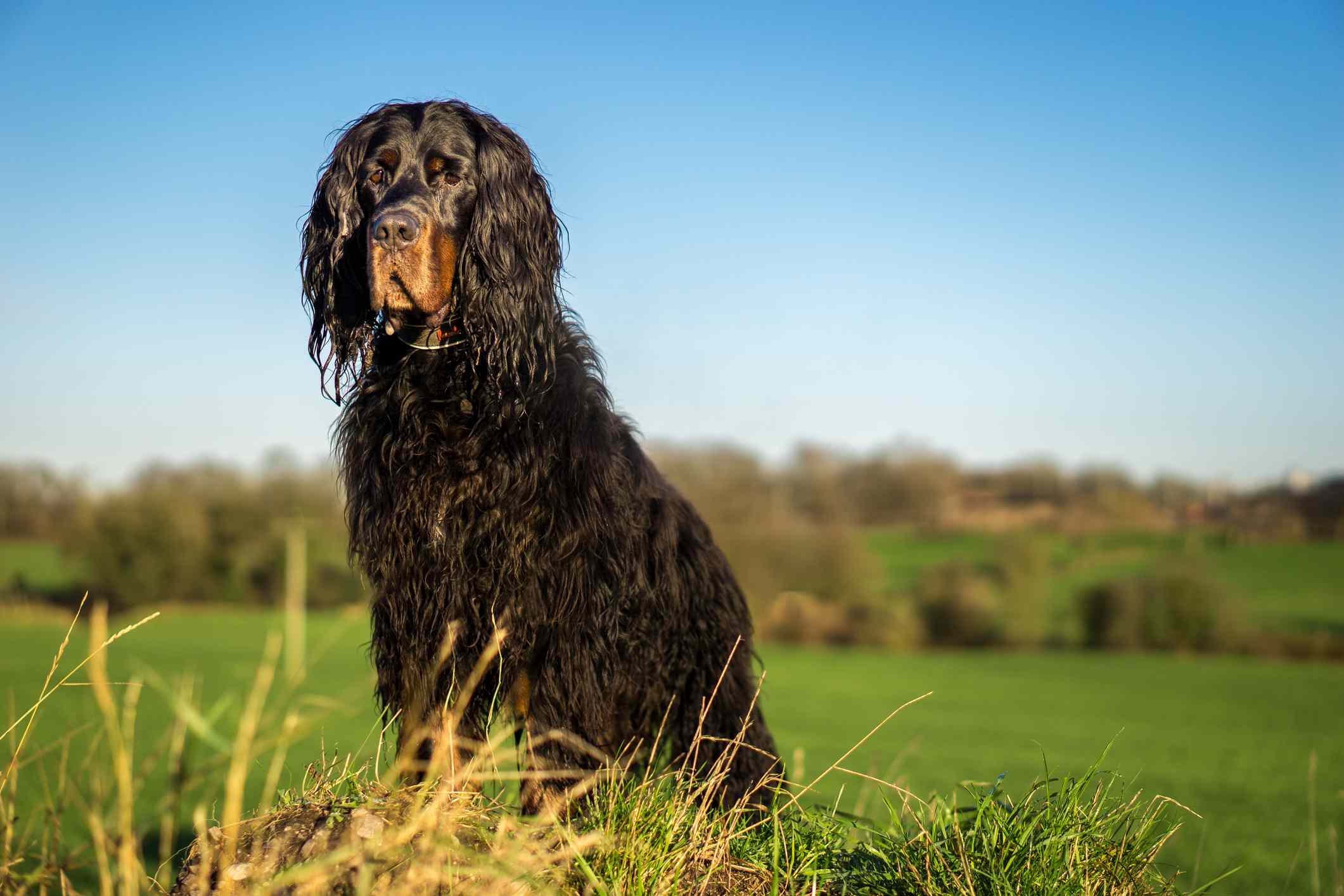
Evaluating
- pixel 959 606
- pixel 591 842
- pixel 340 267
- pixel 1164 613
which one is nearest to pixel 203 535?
pixel 959 606

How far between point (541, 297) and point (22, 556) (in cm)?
5316

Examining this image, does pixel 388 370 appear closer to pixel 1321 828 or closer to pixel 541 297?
pixel 541 297

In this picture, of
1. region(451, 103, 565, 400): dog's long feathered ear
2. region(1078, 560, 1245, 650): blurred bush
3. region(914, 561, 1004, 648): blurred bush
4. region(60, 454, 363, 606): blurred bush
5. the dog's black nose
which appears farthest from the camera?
region(914, 561, 1004, 648): blurred bush

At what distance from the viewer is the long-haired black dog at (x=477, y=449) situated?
3340 millimetres

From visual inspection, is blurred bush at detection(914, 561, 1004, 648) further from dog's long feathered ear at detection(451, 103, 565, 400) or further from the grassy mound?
the grassy mound

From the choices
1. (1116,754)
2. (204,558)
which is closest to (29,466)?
(204,558)

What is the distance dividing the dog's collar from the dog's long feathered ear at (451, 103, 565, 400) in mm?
81

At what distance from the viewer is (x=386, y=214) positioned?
10.7 ft

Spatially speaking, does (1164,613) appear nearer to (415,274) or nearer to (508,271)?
(508,271)

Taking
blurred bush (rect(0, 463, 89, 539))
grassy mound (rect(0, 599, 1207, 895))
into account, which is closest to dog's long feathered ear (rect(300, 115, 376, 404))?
grassy mound (rect(0, 599, 1207, 895))

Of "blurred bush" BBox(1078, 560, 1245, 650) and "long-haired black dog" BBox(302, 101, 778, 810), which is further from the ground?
"long-haired black dog" BBox(302, 101, 778, 810)

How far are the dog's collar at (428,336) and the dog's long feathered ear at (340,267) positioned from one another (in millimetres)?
179

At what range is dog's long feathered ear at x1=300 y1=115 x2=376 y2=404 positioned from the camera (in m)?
3.61

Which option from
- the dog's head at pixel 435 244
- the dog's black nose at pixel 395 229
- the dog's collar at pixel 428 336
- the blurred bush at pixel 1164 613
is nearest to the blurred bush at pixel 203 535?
the blurred bush at pixel 1164 613
